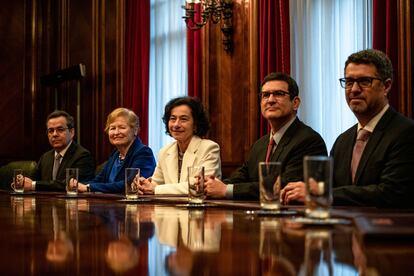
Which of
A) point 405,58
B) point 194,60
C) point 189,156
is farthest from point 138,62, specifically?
point 405,58

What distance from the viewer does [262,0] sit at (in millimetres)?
5191

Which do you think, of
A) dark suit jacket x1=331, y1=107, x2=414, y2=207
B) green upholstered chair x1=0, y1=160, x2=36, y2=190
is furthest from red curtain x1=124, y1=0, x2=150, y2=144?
dark suit jacket x1=331, y1=107, x2=414, y2=207

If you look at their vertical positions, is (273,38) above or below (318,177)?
above

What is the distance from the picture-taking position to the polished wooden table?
2.90 feet

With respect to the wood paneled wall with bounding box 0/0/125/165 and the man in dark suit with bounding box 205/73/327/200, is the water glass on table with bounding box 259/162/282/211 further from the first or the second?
the wood paneled wall with bounding box 0/0/125/165

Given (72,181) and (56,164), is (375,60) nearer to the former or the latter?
(72,181)

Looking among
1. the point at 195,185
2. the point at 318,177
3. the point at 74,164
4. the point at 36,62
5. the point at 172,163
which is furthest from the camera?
the point at 36,62

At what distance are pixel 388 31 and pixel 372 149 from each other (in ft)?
4.94

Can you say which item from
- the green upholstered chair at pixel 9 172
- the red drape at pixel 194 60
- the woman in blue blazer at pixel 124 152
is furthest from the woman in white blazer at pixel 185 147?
the green upholstered chair at pixel 9 172

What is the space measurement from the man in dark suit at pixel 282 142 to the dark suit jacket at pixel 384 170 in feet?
1.30

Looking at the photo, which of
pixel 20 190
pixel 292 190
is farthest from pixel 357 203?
pixel 20 190

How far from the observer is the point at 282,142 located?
11.4ft

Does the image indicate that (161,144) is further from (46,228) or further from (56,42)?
(46,228)

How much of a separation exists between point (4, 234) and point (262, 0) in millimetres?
4174
